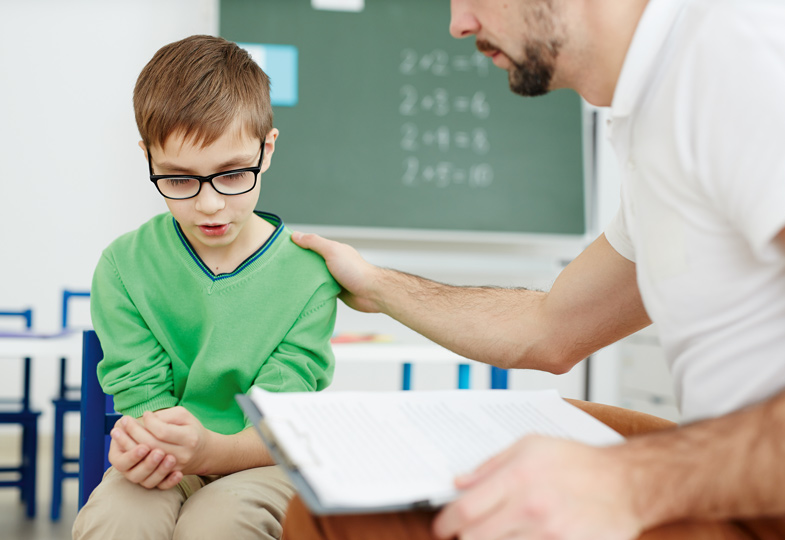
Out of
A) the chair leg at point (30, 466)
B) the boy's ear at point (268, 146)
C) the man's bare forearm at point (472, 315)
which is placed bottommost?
the chair leg at point (30, 466)

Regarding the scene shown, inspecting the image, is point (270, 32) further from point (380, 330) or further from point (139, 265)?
point (139, 265)

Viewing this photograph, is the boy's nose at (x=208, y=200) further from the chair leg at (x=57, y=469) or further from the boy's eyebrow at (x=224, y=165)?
the chair leg at (x=57, y=469)

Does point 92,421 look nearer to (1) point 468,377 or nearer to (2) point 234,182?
(2) point 234,182

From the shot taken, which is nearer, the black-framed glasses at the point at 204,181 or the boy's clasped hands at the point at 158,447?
the boy's clasped hands at the point at 158,447

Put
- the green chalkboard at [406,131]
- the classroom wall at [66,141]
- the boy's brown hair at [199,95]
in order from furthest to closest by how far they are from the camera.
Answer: the classroom wall at [66,141] < the green chalkboard at [406,131] < the boy's brown hair at [199,95]

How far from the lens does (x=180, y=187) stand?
1.11 meters

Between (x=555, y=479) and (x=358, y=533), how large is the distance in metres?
0.20

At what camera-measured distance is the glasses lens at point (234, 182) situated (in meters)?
1.12

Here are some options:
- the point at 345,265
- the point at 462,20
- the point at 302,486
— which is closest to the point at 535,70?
the point at 462,20

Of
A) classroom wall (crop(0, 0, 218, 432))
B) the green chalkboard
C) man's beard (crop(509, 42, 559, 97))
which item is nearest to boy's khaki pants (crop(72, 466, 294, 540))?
man's beard (crop(509, 42, 559, 97))

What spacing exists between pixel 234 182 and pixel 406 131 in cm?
215

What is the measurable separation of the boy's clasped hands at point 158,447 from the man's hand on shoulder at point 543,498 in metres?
0.47

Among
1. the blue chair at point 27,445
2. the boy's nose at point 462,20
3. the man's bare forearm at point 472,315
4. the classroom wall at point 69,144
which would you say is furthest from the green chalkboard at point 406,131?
the boy's nose at point 462,20

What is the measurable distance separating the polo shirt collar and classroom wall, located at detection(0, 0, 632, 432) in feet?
7.88
